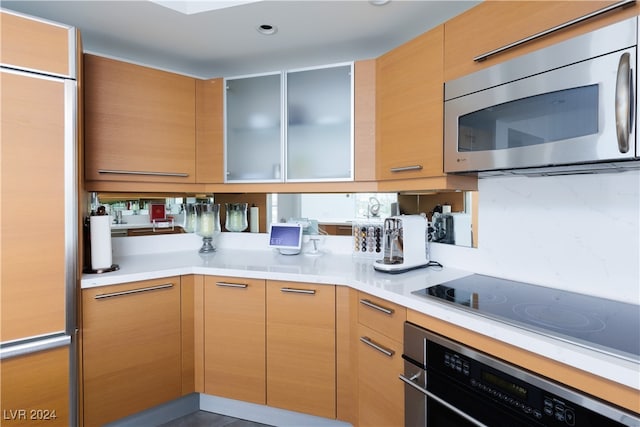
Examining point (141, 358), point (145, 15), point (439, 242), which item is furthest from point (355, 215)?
point (145, 15)

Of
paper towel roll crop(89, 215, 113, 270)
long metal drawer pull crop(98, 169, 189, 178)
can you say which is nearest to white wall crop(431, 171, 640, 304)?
long metal drawer pull crop(98, 169, 189, 178)

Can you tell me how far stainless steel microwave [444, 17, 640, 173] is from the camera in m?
0.95

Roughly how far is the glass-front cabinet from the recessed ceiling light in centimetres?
25

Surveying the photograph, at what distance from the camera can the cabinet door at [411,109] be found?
1.54m

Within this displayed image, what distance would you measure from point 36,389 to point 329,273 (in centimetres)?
142

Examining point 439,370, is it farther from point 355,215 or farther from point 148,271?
point 148,271

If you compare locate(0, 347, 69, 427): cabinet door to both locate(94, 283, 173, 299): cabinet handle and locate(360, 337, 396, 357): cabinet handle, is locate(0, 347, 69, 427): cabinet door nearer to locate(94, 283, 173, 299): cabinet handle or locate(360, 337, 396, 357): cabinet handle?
locate(94, 283, 173, 299): cabinet handle

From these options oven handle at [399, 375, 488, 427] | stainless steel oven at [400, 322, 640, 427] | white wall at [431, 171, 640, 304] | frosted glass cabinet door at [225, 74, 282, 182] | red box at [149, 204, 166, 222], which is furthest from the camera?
red box at [149, 204, 166, 222]

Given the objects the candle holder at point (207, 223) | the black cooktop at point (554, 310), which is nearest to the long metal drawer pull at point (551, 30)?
the black cooktop at point (554, 310)

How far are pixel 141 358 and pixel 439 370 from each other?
152 cm

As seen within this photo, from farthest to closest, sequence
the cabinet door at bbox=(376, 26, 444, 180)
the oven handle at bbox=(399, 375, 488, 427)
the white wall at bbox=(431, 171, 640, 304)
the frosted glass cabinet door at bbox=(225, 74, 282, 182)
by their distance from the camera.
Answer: the frosted glass cabinet door at bbox=(225, 74, 282, 182)
the cabinet door at bbox=(376, 26, 444, 180)
the white wall at bbox=(431, 171, 640, 304)
the oven handle at bbox=(399, 375, 488, 427)

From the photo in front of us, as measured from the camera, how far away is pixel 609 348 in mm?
839

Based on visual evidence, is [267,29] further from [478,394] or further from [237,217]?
[478,394]

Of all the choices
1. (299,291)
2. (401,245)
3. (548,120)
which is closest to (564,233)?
(548,120)
